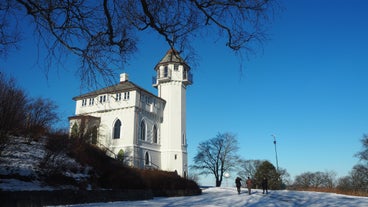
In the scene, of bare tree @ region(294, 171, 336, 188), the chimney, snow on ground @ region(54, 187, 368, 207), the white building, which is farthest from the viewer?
bare tree @ region(294, 171, 336, 188)

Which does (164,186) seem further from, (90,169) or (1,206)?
(1,206)

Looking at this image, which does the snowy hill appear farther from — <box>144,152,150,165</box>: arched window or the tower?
the tower

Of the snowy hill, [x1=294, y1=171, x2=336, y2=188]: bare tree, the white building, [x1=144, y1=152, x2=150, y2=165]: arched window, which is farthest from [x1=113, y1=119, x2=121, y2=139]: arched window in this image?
[x1=294, y1=171, x2=336, y2=188]: bare tree

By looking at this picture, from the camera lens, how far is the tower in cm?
4491

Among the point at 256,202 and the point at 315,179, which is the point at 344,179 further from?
the point at 256,202

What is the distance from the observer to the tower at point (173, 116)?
44.9 metres

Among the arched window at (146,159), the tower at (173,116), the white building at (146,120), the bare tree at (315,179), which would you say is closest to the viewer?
the white building at (146,120)

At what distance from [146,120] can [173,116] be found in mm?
4973

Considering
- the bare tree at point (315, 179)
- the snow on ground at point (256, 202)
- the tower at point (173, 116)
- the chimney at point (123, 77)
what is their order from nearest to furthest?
the snow on ground at point (256, 202) → the tower at point (173, 116) → the chimney at point (123, 77) → the bare tree at point (315, 179)

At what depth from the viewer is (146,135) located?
4312 cm

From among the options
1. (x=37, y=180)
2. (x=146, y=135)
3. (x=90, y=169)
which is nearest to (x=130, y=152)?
(x=146, y=135)

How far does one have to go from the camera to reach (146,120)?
144ft

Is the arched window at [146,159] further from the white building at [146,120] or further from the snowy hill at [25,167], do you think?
the snowy hill at [25,167]

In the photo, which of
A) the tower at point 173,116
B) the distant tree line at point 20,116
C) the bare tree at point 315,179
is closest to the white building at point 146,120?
the tower at point 173,116
